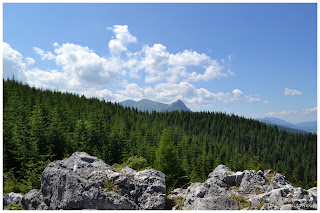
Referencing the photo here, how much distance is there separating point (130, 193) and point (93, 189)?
175 cm

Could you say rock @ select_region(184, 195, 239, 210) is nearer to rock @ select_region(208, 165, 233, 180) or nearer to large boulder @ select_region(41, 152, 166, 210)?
large boulder @ select_region(41, 152, 166, 210)

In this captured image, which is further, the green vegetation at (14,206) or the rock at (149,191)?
the green vegetation at (14,206)

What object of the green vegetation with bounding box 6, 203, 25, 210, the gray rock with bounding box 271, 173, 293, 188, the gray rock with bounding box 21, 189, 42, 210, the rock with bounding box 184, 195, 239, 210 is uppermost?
the rock with bounding box 184, 195, 239, 210

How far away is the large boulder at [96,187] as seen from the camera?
7.92 metres

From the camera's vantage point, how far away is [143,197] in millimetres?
8969

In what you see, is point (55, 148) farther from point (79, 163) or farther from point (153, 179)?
point (153, 179)

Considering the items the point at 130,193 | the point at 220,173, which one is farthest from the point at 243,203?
the point at 130,193

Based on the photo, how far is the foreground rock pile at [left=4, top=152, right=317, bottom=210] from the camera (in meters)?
7.84

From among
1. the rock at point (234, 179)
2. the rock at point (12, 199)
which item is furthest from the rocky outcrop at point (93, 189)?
the rock at point (234, 179)

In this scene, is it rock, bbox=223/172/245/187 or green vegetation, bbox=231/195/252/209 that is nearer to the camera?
green vegetation, bbox=231/195/252/209

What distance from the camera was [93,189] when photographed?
26.8 ft

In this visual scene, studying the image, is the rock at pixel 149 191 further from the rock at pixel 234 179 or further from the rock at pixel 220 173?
the rock at pixel 234 179

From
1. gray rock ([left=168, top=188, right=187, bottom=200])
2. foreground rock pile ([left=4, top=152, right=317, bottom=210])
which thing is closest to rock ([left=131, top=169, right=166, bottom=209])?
foreground rock pile ([left=4, top=152, right=317, bottom=210])

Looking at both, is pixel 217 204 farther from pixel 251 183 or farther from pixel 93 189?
pixel 93 189
